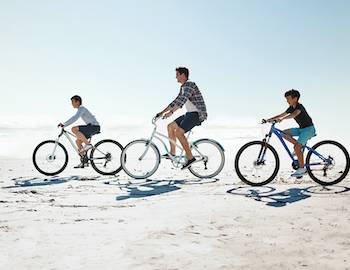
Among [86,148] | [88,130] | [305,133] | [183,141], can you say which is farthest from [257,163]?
[88,130]

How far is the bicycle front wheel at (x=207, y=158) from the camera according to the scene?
32.3 feet

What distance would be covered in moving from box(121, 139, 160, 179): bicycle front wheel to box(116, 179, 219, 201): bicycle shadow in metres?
0.47

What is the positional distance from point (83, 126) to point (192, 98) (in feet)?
12.1

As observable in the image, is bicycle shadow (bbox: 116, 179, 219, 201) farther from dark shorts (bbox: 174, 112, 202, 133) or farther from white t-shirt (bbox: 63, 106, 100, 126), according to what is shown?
white t-shirt (bbox: 63, 106, 100, 126)

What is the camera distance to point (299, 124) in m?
8.46

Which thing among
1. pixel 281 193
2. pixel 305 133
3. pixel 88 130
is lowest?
pixel 281 193

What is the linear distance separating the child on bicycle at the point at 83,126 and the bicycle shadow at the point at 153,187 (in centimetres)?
269

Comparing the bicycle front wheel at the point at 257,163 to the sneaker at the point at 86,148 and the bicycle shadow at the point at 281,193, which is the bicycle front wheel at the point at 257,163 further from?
the sneaker at the point at 86,148

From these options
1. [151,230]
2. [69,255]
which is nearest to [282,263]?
[151,230]

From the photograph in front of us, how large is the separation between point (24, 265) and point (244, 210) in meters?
3.29

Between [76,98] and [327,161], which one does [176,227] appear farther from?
[76,98]

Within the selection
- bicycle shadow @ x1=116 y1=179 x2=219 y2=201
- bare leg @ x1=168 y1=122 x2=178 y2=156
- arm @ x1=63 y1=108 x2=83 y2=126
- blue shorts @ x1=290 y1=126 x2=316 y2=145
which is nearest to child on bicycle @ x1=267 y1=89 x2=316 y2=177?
blue shorts @ x1=290 y1=126 x2=316 y2=145

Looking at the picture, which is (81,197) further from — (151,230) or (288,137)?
(288,137)

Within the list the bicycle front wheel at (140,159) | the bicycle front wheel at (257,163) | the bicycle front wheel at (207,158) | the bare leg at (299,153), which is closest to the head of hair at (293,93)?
the bare leg at (299,153)
